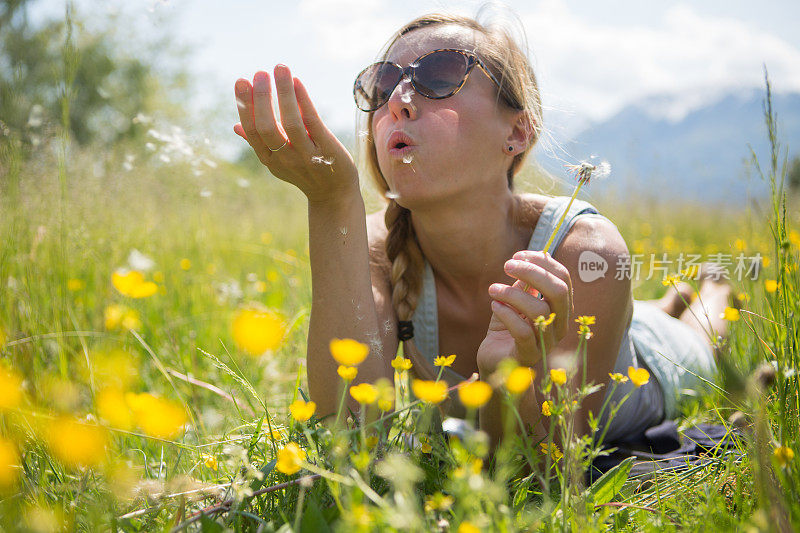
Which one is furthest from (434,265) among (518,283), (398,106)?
(518,283)

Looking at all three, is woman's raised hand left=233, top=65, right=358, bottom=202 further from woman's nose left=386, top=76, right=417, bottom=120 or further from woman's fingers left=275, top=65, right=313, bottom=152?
woman's nose left=386, top=76, right=417, bottom=120

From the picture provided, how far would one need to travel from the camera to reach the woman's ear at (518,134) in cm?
176

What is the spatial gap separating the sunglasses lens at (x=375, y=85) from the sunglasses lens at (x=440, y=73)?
8 centimetres

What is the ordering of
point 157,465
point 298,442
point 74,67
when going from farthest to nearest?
1. point 74,67
2. point 157,465
3. point 298,442

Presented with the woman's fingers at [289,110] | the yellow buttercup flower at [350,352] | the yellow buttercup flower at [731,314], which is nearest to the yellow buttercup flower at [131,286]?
the woman's fingers at [289,110]

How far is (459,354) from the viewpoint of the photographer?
2061 millimetres

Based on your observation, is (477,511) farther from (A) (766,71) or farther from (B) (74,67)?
(B) (74,67)

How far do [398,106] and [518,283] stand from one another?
716mm

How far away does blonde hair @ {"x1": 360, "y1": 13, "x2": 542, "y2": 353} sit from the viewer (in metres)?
1.74

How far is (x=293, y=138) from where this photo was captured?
46.5 inches

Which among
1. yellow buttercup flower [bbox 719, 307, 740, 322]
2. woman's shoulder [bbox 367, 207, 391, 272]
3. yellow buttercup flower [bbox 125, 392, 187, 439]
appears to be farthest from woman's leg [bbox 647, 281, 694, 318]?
yellow buttercup flower [bbox 125, 392, 187, 439]

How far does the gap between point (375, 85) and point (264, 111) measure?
645mm

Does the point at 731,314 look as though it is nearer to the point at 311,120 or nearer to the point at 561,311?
the point at 561,311

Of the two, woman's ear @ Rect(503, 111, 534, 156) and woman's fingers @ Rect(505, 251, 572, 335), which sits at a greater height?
woman's ear @ Rect(503, 111, 534, 156)
